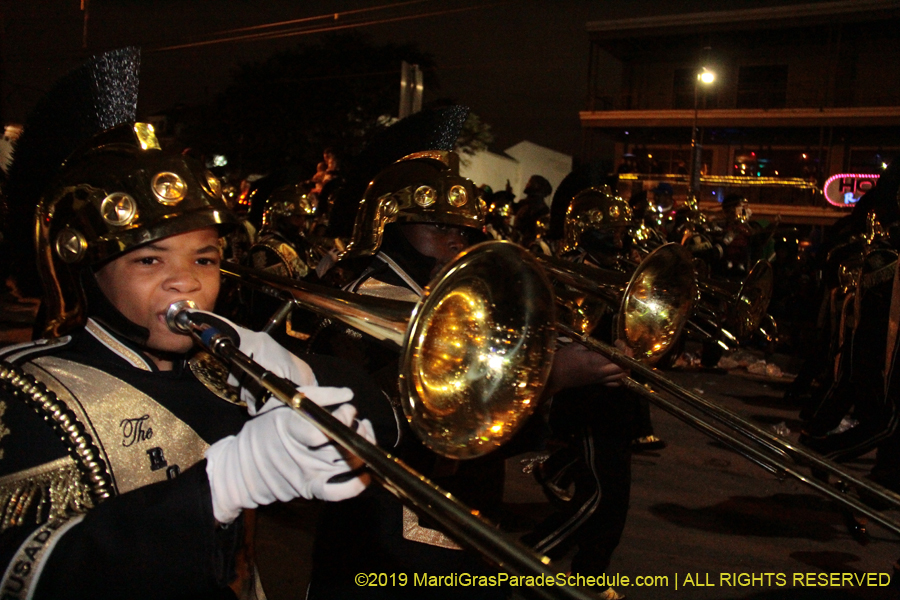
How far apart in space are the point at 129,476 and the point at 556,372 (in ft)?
4.55

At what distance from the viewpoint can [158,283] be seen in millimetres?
1921

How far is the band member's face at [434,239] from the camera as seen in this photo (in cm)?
340

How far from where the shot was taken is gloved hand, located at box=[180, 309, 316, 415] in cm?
203

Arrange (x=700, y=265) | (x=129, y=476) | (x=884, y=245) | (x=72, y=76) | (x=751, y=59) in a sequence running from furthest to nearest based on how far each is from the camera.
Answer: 1. (x=751, y=59)
2. (x=700, y=265)
3. (x=884, y=245)
4. (x=72, y=76)
5. (x=129, y=476)

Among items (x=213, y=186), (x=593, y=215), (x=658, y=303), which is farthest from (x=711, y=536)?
(x=213, y=186)

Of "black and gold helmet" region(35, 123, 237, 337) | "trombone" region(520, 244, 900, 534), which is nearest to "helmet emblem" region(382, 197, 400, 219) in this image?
"trombone" region(520, 244, 900, 534)

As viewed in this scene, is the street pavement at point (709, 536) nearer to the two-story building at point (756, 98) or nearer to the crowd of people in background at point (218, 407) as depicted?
the crowd of people in background at point (218, 407)

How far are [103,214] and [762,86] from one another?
30152 mm

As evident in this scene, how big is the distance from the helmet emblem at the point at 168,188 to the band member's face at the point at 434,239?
1541 millimetres

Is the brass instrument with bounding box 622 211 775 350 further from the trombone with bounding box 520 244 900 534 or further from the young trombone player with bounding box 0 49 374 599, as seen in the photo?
the young trombone player with bounding box 0 49 374 599

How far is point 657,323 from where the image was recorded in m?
3.48

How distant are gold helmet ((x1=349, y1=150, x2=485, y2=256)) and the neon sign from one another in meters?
19.6

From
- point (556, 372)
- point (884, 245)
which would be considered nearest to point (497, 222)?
point (884, 245)

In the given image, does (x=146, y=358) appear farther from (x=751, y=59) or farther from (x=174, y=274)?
(x=751, y=59)
